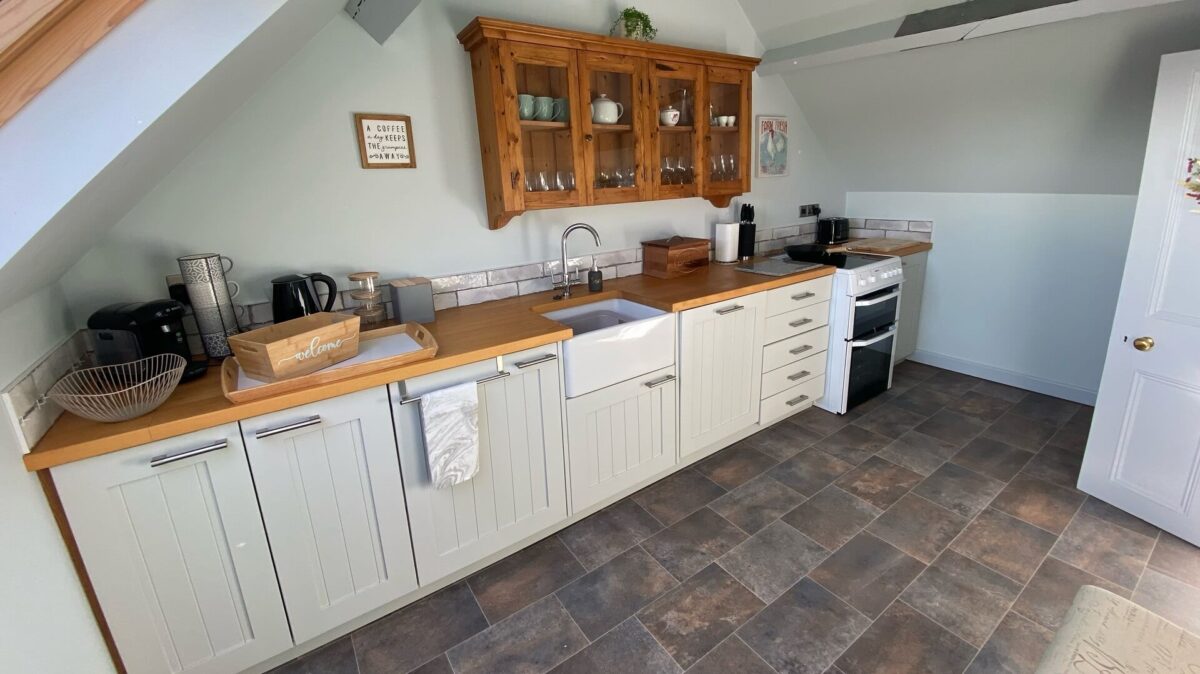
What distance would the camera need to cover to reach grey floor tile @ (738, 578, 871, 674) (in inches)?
64.7

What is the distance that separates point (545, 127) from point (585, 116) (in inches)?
7.5

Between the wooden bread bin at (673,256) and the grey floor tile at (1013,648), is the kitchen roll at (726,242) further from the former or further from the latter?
the grey floor tile at (1013,648)

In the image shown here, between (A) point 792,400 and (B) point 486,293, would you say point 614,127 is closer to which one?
(B) point 486,293

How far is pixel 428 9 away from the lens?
217 centimetres

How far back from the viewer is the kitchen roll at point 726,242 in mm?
3199

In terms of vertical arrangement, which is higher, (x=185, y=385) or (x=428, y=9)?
(x=428, y=9)

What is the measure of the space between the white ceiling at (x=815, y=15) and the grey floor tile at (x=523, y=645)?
3172 millimetres

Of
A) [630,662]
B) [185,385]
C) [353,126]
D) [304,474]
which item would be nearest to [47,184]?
[185,385]

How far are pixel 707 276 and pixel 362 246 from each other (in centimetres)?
172

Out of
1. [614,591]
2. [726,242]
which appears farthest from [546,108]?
[614,591]

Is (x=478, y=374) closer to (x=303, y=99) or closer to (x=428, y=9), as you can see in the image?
(x=303, y=99)

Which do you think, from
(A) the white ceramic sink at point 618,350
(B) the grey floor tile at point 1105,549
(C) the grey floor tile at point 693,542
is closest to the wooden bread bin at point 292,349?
(A) the white ceramic sink at point 618,350

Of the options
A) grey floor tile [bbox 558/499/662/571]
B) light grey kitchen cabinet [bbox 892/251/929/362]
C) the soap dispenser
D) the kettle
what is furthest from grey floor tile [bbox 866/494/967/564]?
the kettle

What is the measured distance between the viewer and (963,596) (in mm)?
1855
